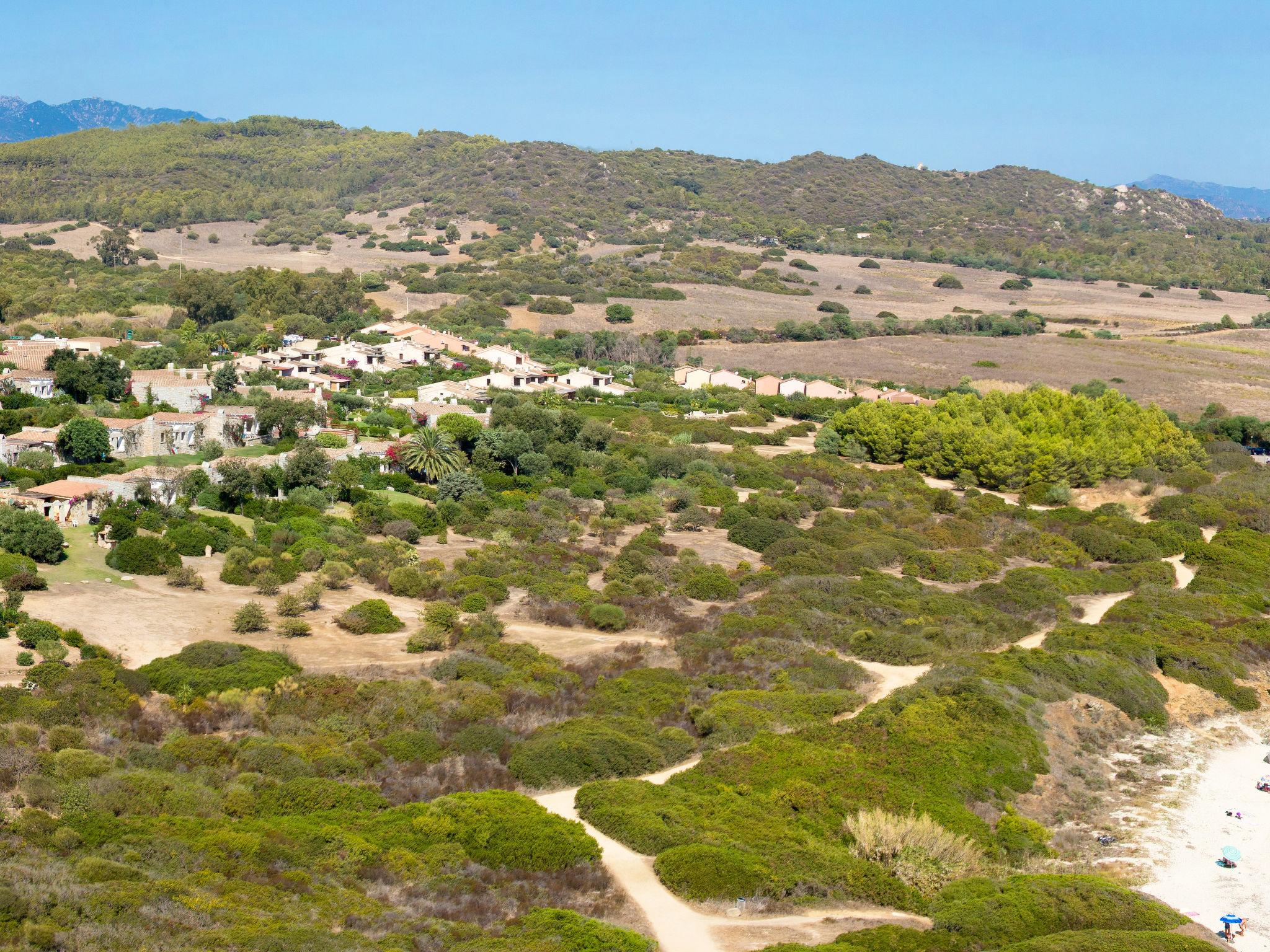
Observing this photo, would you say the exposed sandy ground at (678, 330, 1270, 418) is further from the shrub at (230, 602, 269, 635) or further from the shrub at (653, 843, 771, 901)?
the shrub at (653, 843, 771, 901)

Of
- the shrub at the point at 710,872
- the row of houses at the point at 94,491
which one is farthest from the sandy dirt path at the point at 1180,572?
the row of houses at the point at 94,491

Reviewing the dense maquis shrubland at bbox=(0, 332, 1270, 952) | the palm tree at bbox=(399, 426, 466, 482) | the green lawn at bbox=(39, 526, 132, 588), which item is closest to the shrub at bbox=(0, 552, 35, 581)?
the dense maquis shrubland at bbox=(0, 332, 1270, 952)

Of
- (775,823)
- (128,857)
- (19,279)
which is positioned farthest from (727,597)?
(19,279)

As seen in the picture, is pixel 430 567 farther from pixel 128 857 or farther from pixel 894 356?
pixel 894 356

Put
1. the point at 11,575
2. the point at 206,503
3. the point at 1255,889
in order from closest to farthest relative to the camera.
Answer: the point at 1255,889 → the point at 11,575 → the point at 206,503

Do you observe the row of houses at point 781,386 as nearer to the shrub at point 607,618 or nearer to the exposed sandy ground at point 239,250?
the shrub at point 607,618

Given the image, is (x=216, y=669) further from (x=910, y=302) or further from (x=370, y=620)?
(x=910, y=302)
